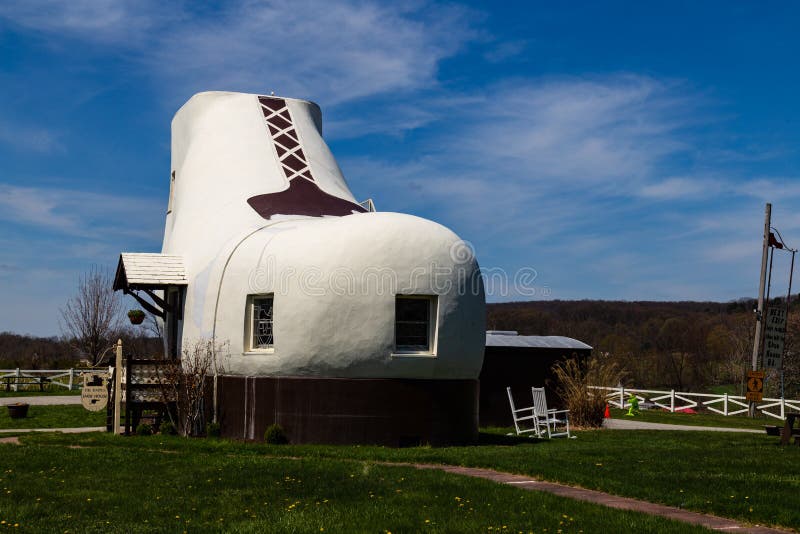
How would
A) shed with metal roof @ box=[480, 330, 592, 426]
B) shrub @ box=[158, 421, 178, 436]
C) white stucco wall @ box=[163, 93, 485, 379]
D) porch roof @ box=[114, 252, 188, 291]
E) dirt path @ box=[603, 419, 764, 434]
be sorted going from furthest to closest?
dirt path @ box=[603, 419, 764, 434] < shed with metal roof @ box=[480, 330, 592, 426] < porch roof @ box=[114, 252, 188, 291] < shrub @ box=[158, 421, 178, 436] < white stucco wall @ box=[163, 93, 485, 379]

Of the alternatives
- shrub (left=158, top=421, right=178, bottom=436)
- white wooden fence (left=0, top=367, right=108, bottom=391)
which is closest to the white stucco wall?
shrub (left=158, top=421, right=178, bottom=436)

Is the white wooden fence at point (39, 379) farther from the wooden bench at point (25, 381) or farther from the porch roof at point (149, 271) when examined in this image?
the porch roof at point (149, 271)

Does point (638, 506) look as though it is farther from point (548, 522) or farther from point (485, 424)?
point (485, 424)

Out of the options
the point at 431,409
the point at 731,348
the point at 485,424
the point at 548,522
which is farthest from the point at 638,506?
the point at 731,348

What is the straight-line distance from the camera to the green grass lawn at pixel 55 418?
20078 millimetres

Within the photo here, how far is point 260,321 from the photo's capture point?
16.4 metres

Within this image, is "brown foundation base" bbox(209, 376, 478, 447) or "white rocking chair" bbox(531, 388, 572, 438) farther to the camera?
"white rocking chair" bbox(531, 388, 572, 438)

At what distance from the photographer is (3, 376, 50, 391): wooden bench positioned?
33.0 meters

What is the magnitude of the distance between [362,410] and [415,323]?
68.4 inches

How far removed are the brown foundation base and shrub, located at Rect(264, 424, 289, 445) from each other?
126mm

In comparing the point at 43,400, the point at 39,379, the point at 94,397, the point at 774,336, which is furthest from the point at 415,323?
the point at 39,379

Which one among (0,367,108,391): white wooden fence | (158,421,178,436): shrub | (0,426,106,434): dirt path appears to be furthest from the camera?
(0,367,108,391): white wooden fence

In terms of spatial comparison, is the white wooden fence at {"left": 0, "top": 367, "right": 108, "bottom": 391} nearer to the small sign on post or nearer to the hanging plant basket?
the hanging plant basket

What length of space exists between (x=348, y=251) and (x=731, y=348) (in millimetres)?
54636
